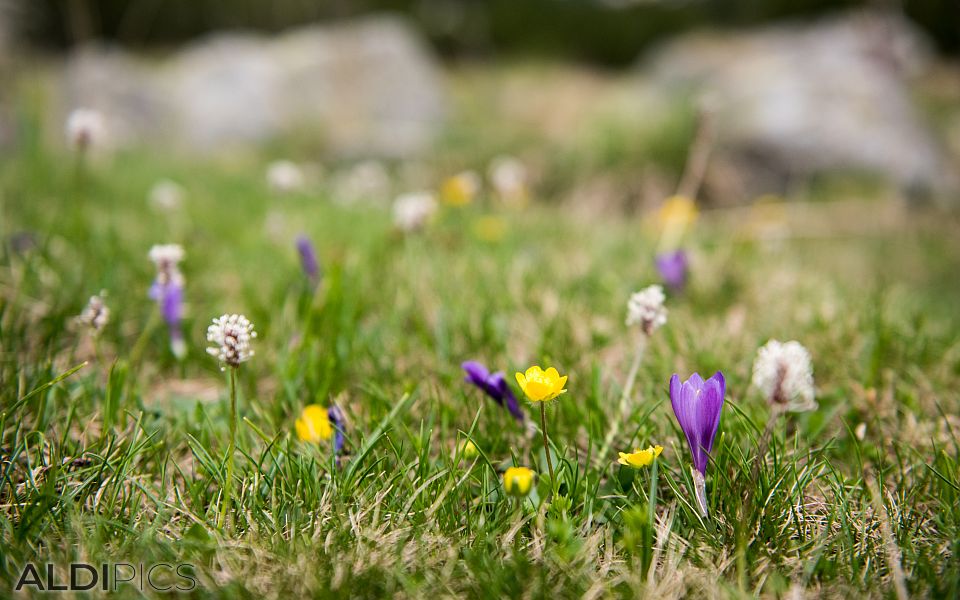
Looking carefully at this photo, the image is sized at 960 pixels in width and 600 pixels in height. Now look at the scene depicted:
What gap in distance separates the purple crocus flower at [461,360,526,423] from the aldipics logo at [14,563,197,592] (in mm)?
584

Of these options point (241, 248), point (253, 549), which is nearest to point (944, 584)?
point (253, 549)

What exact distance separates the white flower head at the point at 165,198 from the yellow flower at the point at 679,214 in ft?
7.17

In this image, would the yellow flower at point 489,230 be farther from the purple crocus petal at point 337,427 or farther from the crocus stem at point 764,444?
the crocus stem at point 764,444

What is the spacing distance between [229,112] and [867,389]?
10599 mm

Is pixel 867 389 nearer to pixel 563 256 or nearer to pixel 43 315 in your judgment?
pixel 563 256

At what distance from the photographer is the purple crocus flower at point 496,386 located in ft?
3.90

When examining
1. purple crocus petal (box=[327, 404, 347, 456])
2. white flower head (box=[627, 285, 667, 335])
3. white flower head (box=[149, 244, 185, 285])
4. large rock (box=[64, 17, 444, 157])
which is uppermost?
white flower head (box=[627, 285, 667, 335])

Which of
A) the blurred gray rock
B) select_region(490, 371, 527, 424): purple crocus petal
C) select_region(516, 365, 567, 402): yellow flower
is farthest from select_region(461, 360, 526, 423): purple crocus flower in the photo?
the blurred gray rock

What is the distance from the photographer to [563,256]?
108 inches

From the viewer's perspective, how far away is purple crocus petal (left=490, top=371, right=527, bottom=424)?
1186 mm

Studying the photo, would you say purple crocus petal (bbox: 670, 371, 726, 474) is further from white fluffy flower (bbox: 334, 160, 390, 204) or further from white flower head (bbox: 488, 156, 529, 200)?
white fluffy flower (bbox: 334, 160, 390, 204)

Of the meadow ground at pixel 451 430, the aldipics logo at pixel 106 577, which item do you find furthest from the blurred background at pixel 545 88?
the aldipics logo at pixel 106 577

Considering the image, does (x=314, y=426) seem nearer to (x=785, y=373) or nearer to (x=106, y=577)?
(x=106, y=577)

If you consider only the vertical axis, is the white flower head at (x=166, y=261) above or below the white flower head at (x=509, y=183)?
above
